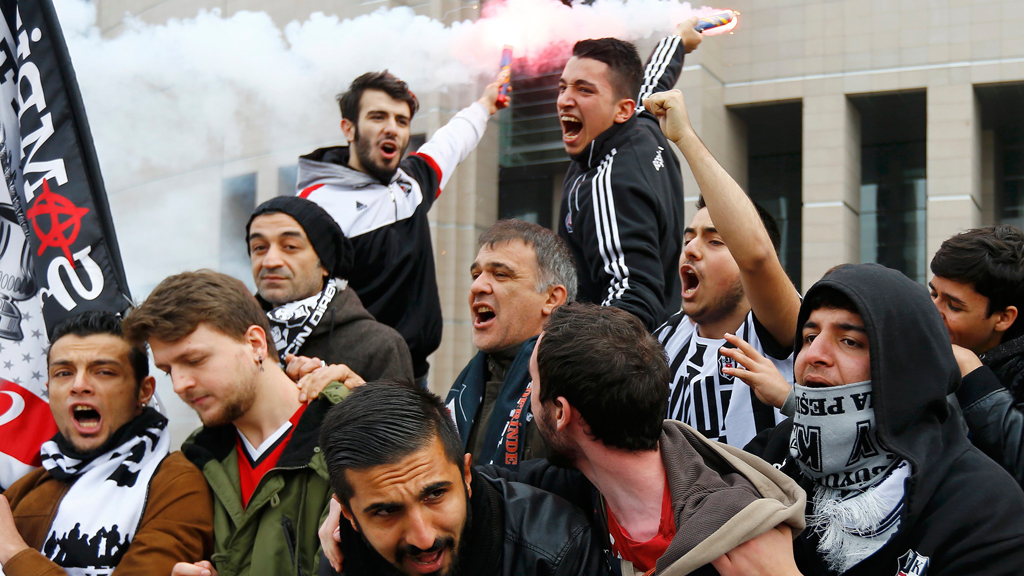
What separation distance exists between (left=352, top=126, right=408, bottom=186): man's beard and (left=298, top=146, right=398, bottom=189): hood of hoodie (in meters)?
0.02

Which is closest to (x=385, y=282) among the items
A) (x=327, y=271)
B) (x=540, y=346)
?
(x=327, y=271)

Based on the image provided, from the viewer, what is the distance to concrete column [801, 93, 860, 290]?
26.6 feet

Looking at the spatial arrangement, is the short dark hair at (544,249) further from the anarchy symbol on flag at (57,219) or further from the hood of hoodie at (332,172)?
the anarchy symbol on flag at (57,219)

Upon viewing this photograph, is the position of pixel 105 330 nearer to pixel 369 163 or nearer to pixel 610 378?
pixel 369 163

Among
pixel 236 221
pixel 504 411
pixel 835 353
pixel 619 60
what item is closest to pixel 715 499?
pixel 835 353

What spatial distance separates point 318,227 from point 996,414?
8.27 feet

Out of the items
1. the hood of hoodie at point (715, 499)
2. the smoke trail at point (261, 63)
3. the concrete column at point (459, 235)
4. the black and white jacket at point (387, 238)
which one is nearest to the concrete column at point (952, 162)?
the smoke trail at point (261, 63)

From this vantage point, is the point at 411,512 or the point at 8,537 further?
the point at 8,537

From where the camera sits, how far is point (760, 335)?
108 inches

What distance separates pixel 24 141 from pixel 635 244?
255 centimetres

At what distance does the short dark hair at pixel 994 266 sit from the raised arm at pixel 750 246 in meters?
0.60

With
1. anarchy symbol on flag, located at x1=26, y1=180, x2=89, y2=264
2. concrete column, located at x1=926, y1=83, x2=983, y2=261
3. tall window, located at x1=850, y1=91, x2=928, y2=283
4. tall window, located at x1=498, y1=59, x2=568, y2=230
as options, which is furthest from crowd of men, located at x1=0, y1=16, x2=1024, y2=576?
tall window, located at x1=850, y1=91, x2=928, y2=283

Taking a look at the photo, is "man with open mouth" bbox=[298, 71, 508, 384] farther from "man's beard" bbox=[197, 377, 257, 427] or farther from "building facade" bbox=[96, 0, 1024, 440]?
"building facade" bbox=[96, 0, 1024, 440]

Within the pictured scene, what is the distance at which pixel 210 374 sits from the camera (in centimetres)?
288
